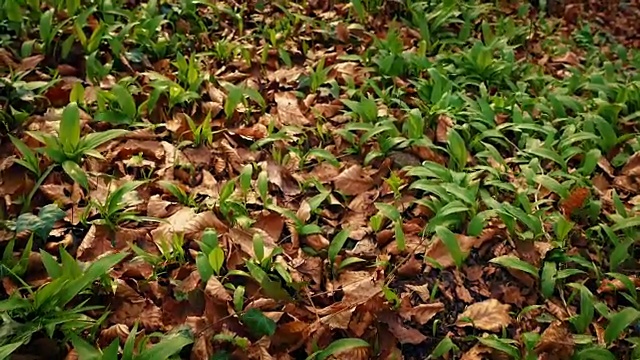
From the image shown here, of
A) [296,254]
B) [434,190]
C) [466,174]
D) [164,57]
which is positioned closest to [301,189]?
[296,254]

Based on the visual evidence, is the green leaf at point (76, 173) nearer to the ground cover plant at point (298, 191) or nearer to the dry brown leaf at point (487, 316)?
the ground cover plant at point (298, 191)

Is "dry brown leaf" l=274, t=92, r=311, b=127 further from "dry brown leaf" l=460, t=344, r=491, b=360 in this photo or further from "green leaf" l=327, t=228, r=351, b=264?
"dry brown leaf" l=460, t=344, r=491, b=360

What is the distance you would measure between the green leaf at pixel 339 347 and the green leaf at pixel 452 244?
565 millimetres

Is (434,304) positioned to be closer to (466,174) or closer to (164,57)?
(466,174)

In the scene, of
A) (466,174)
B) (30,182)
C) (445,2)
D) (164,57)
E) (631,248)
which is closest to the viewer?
(30,182)

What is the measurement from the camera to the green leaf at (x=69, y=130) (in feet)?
8.16

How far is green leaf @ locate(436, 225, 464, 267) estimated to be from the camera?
94.8 inches

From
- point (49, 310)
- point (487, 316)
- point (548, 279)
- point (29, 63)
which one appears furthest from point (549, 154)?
point (29, 63)

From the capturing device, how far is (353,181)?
277cm

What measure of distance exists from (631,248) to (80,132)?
8.03 feet

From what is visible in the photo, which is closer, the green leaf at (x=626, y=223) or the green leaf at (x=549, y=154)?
the green leaf at (x=626, y=223)

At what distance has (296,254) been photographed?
2.40 metres

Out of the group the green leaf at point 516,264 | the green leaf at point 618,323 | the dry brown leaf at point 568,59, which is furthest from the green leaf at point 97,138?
the dry brown leaf at point 568,59

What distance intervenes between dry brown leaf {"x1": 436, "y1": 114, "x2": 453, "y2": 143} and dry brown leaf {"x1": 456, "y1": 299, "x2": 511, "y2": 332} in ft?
3.20
